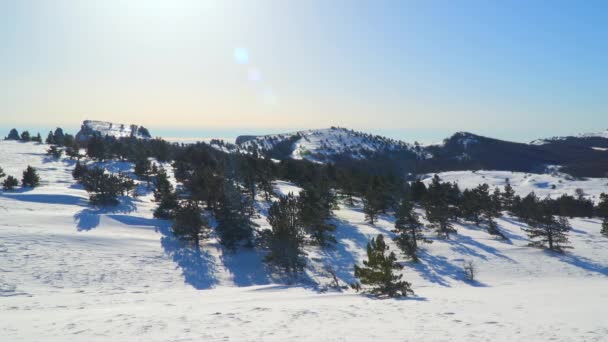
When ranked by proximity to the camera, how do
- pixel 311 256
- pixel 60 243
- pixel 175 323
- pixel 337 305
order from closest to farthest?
pixel 175 323 < pixel 337 305 < pixel 60 243 < pixel 311 256

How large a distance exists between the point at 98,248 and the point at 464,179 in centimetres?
15931

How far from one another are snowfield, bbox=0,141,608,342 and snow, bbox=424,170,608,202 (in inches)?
3620

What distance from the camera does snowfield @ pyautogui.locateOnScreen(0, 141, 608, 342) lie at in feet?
41.7

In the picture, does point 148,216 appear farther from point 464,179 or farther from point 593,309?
point 464,179

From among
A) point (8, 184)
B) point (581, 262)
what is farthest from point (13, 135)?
point (581, 262)

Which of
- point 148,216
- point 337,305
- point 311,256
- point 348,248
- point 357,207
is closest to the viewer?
point 337,305

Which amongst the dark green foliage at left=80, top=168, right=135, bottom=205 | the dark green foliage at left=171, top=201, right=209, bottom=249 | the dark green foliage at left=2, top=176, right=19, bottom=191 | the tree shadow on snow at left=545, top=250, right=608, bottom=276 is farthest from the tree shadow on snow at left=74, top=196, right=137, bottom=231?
the tree shadow on snow at left=545, top=250, right=608, bottom=276

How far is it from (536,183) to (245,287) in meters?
158

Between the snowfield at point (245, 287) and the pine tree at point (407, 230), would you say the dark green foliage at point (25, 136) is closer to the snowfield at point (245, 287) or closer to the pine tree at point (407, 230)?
the snowfield at point (245, 287)

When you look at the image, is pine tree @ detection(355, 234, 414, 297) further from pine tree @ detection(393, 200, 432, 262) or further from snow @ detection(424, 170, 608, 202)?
snow @ detection(424, 170, 608, 202)

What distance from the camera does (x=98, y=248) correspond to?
29.6 meters

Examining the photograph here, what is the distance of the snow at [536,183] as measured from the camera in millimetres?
129000

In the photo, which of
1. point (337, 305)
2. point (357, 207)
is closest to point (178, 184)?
point (357, 207)

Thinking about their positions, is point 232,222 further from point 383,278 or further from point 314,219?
point 383,278
